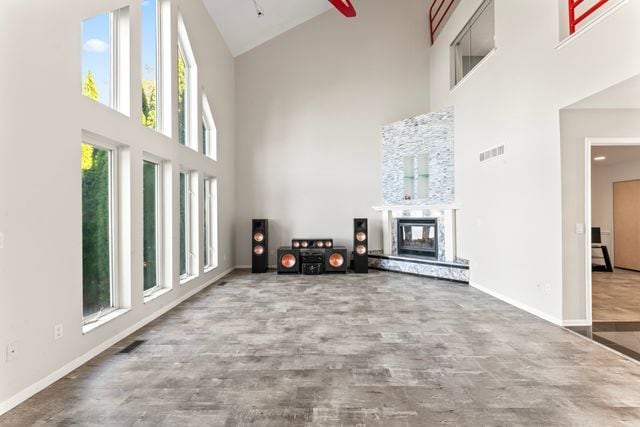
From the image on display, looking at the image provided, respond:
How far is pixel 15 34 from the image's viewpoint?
2250 mm

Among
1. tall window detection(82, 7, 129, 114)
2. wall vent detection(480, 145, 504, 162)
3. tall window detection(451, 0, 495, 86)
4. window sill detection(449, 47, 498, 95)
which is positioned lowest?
wall vent detection(480, 145, 504, 162)

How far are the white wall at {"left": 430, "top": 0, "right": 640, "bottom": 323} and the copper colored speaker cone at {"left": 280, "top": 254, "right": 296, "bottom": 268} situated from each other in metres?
3.50

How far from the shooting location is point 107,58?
3482mm

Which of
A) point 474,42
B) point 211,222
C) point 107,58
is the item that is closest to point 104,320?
point 107,58

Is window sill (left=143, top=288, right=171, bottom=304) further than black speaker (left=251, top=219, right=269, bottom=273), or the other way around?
black speaker (left=251, top=219, right=269, bottom=273)

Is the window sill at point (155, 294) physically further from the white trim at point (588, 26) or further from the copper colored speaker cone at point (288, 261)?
the white trim at point (588, 26)

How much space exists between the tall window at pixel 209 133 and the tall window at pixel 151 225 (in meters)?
2.04

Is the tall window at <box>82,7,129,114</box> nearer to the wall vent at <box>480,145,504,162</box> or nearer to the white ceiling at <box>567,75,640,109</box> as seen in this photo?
the white ceiling at <box>567,75,640,109</box>

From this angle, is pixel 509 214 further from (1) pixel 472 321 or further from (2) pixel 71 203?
(2) pixel 71 203

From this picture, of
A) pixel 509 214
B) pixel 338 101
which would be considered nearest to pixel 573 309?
pixel 509 214

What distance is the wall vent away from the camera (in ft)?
16.2

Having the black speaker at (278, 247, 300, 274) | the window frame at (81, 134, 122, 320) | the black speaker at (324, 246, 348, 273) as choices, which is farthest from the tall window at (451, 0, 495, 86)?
the window frame at (81, 134, 122, 320)

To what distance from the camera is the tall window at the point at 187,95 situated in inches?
211

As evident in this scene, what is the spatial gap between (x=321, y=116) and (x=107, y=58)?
5.19 m
